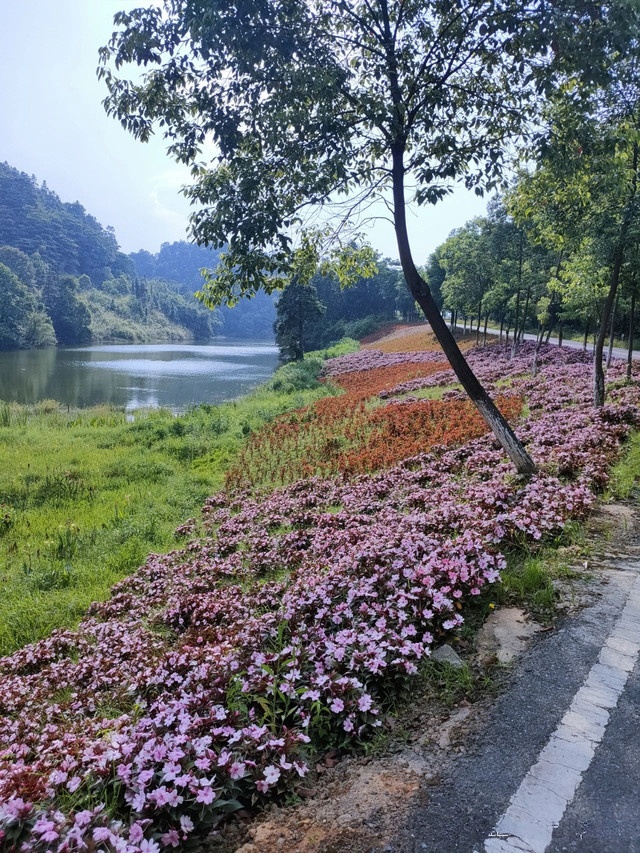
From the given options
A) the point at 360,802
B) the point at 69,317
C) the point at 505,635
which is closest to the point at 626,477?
the point at 505,635

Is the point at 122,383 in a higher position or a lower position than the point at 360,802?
lower

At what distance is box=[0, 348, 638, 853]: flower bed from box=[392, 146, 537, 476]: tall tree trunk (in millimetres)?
448

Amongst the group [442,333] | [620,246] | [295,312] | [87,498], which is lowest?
[87,498]

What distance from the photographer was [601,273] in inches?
539

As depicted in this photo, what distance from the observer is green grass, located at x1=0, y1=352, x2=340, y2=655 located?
695cm

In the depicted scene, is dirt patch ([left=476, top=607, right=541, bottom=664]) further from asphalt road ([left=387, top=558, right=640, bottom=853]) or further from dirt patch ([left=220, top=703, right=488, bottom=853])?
dirt patch ([left=220, top=703, right=488, bottom=853])

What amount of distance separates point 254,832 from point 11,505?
10.5 metres

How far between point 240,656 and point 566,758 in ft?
6.88

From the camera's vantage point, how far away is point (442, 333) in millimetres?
7406

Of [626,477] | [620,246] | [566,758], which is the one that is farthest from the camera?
[620,246]

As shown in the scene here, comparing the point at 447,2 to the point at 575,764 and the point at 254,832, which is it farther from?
the point at 254,832

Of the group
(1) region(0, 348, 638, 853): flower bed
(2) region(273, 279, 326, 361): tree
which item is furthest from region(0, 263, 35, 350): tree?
(1) region(0, 348, 638, 853): flower bed

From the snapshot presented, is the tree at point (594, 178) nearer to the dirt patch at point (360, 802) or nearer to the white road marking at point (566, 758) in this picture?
the white road marking at point (566, 758)

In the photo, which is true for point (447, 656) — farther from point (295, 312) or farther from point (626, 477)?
point (295, 312)
